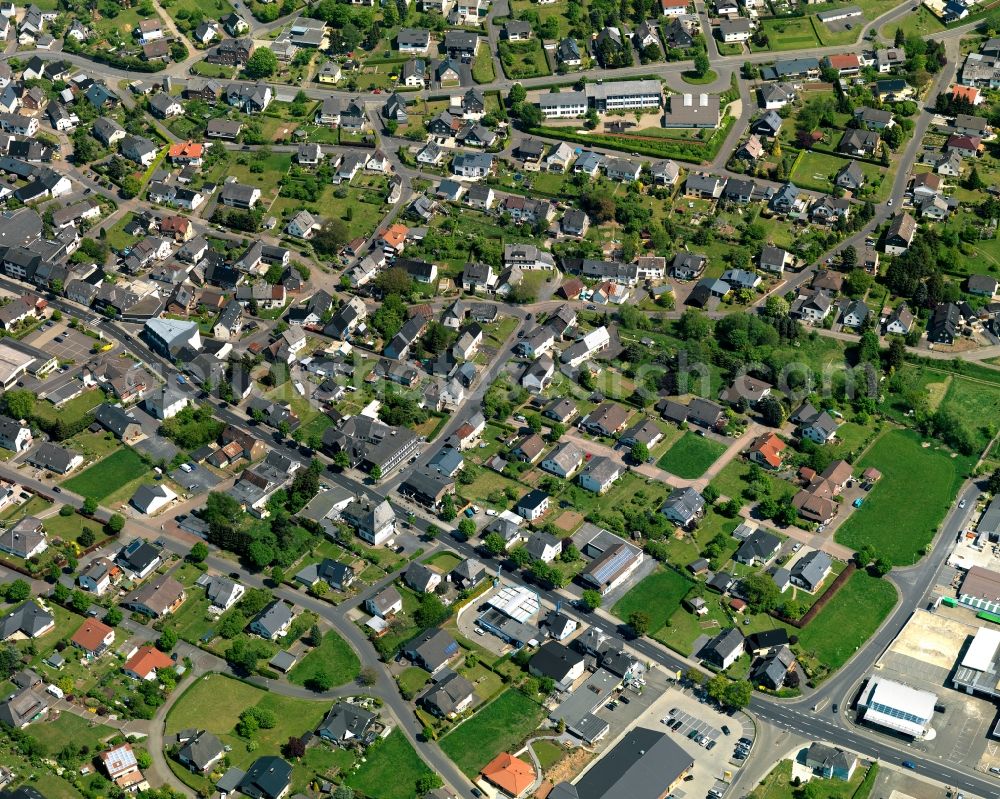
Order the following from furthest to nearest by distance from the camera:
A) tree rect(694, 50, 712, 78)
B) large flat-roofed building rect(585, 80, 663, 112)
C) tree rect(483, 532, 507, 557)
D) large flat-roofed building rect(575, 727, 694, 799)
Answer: tree rect(694, 50, 712, 78) < large flat-roofed building rect(585, 80, 663, 112) < tree rect(483, 532, 507, 557) < large flat-roofed building rect(575, 727, 694, 799)

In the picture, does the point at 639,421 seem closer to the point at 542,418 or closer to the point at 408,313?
the point at 542,418

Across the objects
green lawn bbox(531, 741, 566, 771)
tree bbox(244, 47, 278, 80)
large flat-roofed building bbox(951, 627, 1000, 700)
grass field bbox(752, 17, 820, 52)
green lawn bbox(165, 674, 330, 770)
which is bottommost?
green lawn bbox(165, 674, 330, 770)

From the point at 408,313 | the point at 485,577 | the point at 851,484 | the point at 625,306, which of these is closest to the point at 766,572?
the point at 851,484

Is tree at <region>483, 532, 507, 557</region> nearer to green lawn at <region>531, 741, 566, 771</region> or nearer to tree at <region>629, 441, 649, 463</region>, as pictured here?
tree at <region>629, 441, 649, 463</region>

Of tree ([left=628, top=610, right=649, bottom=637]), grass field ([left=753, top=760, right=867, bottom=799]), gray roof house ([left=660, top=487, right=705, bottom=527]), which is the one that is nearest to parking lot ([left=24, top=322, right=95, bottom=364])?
gray roof house ([left=660, top=487, right=705, bottom=527])

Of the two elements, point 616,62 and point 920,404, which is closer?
point 920,404

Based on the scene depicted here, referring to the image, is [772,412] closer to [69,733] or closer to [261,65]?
[69,733]

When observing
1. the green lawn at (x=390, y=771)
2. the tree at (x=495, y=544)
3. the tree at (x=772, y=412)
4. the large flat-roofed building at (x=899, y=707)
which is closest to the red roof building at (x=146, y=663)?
the green lawn at (x=390, y=771)
